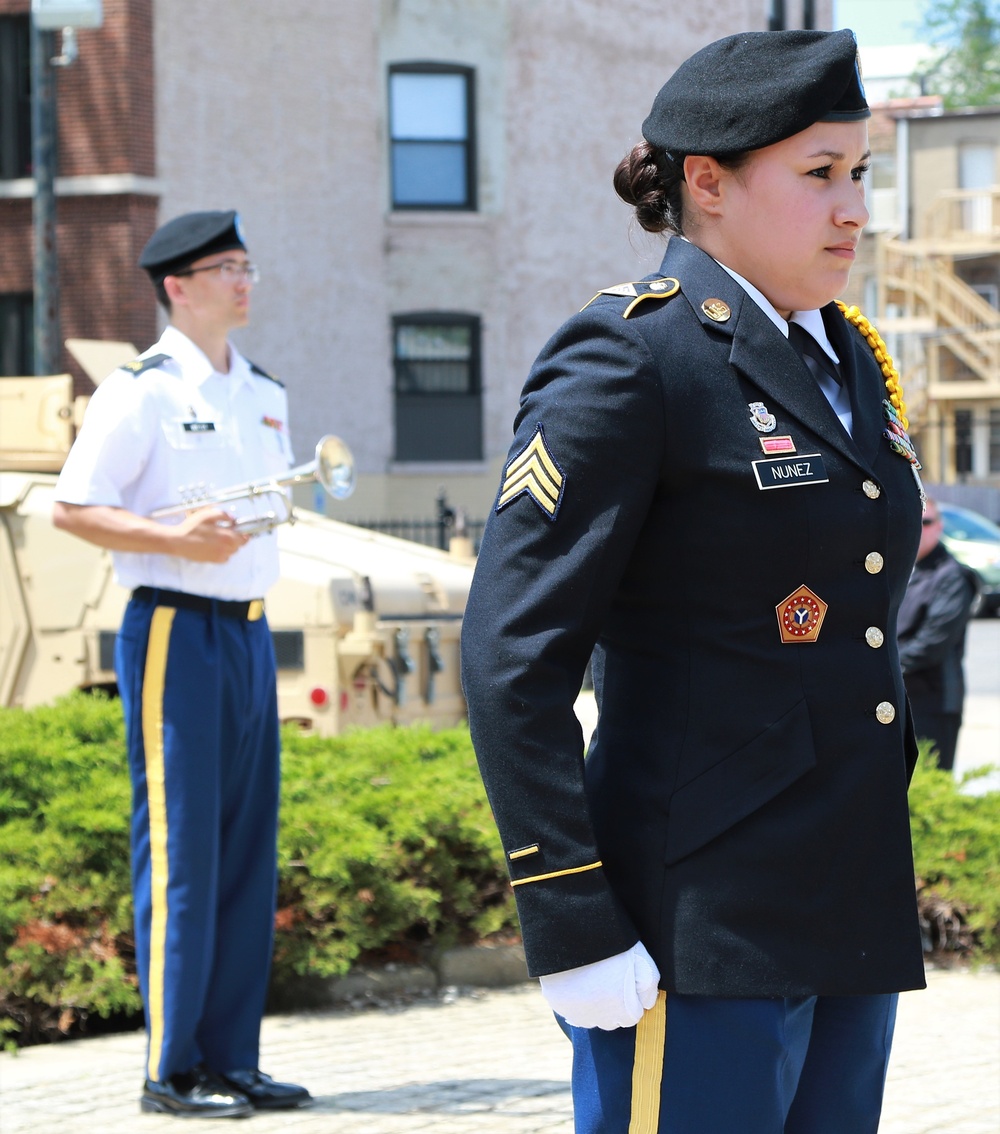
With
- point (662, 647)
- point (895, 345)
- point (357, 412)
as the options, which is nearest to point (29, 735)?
point (662, 647)

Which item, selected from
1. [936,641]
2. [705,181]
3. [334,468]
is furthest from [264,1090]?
[936,641]

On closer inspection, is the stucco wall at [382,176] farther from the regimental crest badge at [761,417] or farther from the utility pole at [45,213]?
the regimental crest badge at [761,417]

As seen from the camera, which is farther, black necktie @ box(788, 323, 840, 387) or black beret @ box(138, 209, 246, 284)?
black beret @ box(138, 209, 246, 284)

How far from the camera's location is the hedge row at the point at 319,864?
5.82 meters

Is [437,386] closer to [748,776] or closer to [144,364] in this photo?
[144,364]

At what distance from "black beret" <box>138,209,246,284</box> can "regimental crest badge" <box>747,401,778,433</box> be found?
2.95 m

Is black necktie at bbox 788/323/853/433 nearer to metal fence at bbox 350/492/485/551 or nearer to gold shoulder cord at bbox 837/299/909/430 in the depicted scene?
gold shoulder cord at bbox 837/299/909/430

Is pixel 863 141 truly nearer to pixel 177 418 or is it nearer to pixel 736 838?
pixel 736 838

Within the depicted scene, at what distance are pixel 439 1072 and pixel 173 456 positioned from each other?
1.87 m

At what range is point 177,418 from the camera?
502 centimetres

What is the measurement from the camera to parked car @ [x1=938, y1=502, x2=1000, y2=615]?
26.9 metres

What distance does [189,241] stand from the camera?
5094 mm

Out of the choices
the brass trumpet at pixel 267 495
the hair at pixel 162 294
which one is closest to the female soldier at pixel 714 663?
the brass trumpet at pixel 267 495

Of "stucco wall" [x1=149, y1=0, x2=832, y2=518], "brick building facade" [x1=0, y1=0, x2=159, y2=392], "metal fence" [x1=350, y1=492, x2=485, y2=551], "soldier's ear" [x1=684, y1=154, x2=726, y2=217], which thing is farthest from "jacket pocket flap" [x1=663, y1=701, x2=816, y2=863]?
"stucco wall" [x1=149, y1=0, x2=832, y2=518]
